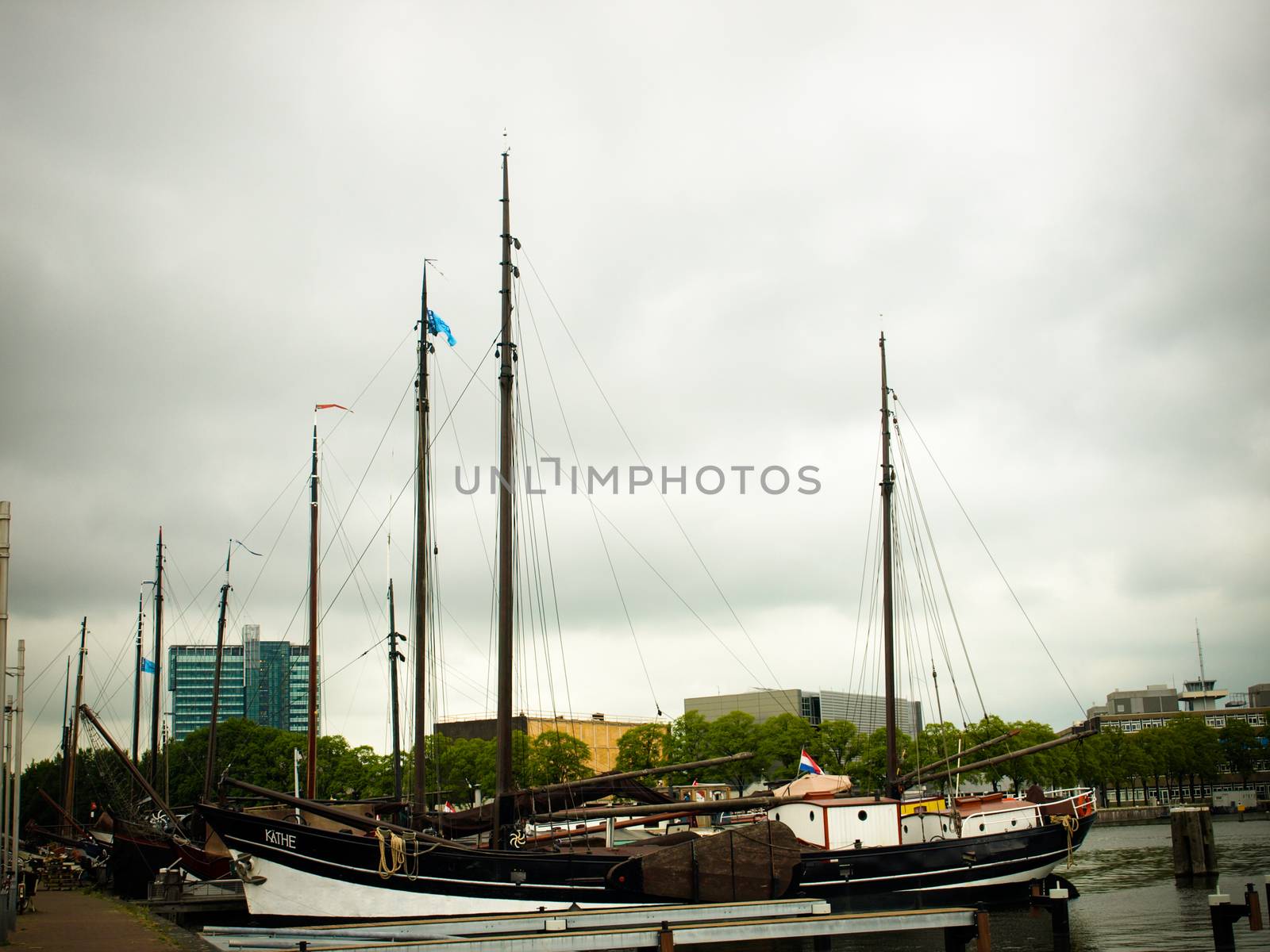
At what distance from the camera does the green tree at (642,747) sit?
85.8 m

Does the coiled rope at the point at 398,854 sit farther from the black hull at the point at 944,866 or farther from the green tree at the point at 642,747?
the green tree at the point at 642,747

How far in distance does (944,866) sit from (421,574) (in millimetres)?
19325

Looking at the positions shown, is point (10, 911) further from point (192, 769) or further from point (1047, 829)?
point (192, 769)

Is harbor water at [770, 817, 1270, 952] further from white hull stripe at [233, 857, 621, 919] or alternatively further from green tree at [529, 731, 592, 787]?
green tree at [529, 731, 592, 787]

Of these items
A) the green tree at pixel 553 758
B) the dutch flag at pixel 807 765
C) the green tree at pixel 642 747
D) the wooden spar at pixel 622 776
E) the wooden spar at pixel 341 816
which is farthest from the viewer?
the green tree at pixel 642 747

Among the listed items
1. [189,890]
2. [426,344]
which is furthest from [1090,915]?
[189,890]

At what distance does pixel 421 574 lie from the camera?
34.7 meters

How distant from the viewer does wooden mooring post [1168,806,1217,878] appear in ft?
149

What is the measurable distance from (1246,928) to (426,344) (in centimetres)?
3033

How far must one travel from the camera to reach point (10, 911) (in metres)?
24.7

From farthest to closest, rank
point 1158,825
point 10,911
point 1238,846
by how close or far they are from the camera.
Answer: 1. point 1158,825
2. point 1238,846
3. point 10,911

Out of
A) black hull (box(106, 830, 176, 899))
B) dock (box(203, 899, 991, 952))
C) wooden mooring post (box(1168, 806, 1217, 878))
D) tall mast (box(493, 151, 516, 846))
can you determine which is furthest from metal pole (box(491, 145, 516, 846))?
wooden mooring post (box(1168, 806, 1217, 878))

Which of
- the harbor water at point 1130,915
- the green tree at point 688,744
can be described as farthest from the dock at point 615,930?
the green tree at point 688,744

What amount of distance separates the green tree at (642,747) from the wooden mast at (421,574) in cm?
5162
